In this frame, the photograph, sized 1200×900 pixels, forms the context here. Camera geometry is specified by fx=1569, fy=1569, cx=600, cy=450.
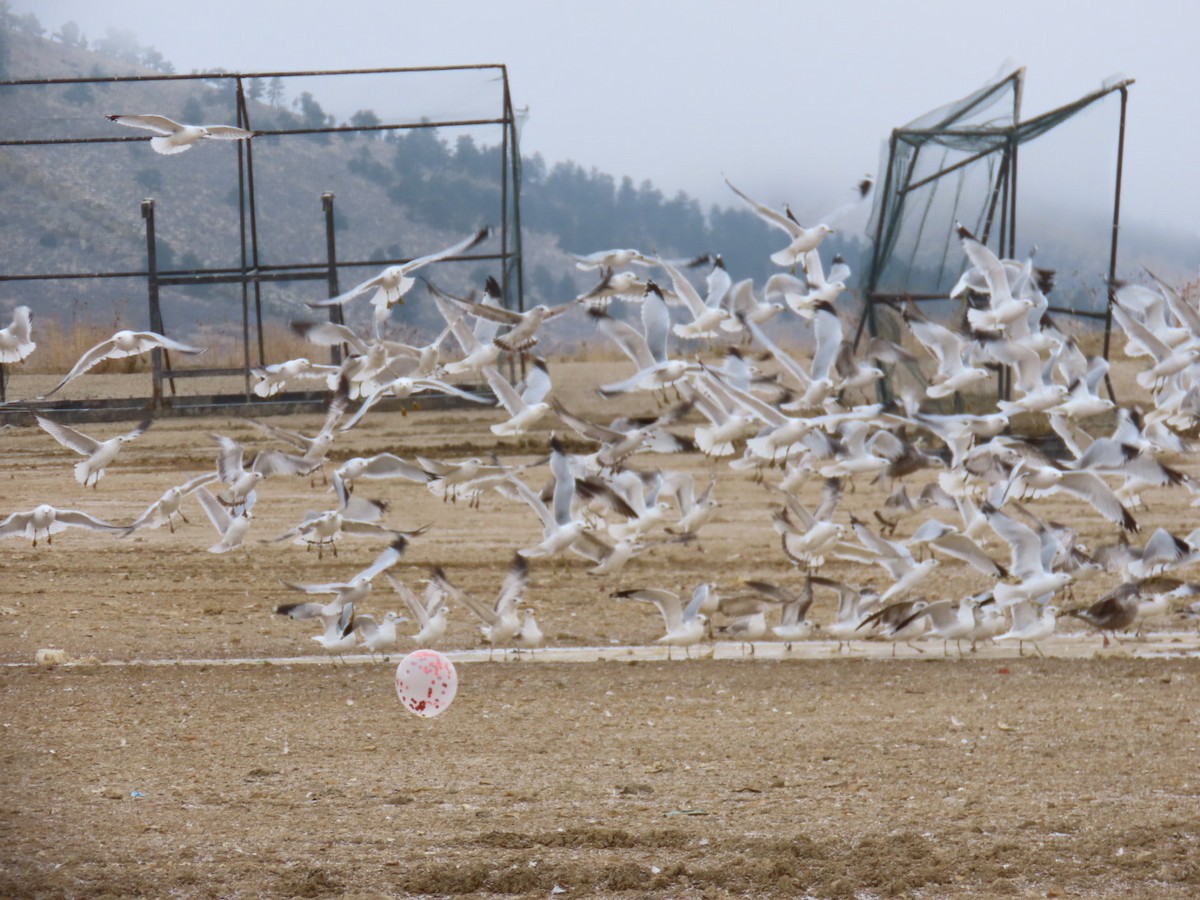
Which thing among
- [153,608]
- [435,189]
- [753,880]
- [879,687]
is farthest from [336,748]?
[435,189]

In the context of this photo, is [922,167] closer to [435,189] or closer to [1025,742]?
[435,189]

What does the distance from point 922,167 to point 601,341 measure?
28.5ft

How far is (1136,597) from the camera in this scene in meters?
8.95

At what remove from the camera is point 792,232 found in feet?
34.3

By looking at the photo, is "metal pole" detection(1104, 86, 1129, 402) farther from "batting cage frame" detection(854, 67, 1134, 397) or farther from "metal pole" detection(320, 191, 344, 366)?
"metal pole" detection(320, 191, 344, 366)

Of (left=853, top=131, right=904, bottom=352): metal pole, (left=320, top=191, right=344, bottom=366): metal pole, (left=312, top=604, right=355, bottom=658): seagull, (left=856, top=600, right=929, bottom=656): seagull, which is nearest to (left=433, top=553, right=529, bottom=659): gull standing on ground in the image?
(left=312, top=604, right=355, bottom=658): seagull

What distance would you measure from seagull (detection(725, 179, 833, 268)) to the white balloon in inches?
161

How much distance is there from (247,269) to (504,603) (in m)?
8.27

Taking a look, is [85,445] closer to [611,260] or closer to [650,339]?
[611,260]

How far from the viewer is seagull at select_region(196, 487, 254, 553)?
992 centimetres

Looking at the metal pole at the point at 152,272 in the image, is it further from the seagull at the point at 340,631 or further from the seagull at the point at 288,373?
the seagull at the point at 340,631

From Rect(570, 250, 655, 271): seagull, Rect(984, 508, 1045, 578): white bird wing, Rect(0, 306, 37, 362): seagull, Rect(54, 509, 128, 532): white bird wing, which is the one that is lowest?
Rect(984, 508, 1045, 578): white bird wing

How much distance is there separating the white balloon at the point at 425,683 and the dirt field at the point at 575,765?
10 centimetres

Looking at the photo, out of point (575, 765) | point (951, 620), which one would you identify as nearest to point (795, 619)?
point (951, 620)
